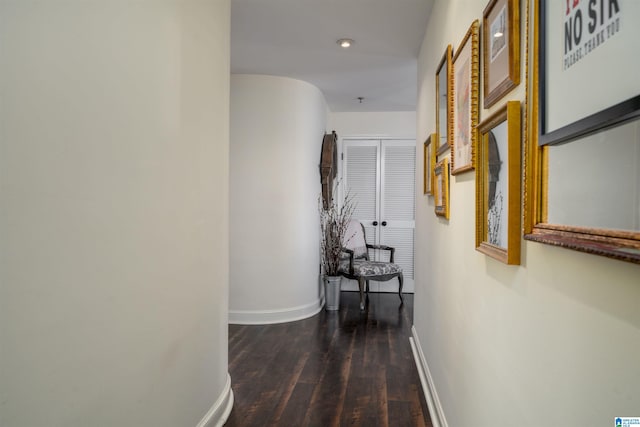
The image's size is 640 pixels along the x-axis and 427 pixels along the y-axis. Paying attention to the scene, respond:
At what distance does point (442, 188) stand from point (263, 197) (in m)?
2.44

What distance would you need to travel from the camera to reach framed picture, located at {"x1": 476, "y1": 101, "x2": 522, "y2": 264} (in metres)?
1.09

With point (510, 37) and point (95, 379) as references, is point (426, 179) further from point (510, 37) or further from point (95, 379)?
point (95, 379)

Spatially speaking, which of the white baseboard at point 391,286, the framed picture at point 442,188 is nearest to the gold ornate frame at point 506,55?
the framed picture at point 442,188

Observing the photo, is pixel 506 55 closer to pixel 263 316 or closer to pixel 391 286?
pixel 263 316

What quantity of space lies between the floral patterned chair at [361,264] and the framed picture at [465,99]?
308 cm

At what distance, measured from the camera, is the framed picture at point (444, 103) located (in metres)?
2.01

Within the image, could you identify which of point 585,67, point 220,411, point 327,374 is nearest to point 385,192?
point 327,374

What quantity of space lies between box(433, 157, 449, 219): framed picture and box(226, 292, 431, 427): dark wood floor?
1164mm

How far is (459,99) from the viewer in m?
1.86

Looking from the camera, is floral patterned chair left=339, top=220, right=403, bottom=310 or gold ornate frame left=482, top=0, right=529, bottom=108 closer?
gold ornate frame left=482, top=0, right=529, bottom=108

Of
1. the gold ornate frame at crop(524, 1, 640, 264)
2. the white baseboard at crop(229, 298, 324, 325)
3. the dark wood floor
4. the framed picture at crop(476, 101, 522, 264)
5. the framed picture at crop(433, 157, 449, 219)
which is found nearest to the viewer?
the gold ornate frame at crop(524, 1, 640, 264)

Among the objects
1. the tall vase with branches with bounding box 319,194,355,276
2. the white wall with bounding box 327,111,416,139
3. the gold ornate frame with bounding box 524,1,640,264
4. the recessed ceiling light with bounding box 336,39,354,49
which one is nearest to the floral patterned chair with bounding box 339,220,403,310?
the tall vase with branches with bounding box 319,194,355,276

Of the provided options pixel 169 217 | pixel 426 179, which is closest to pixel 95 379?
pixel 169 217

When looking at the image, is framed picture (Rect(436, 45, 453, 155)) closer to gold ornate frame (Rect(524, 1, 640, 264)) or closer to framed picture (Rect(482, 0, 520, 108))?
framed picture (Rect(482, 0, 520, 108))
